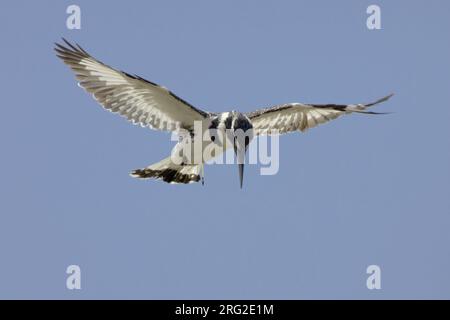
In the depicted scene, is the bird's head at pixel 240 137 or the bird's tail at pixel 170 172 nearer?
the bird's head at pixel 240 137

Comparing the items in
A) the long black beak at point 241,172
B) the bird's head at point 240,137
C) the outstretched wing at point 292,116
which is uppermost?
the outstretched wing at point 292,116

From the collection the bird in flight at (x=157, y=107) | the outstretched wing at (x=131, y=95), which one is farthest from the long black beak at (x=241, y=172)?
the outstretched wing at (x=131, y=95)

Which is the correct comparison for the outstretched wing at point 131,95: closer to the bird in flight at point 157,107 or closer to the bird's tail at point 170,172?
the bird in flight at point 157,107

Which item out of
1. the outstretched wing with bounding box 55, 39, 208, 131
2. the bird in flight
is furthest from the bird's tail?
the outstretched wing with bounding box 55, 39, 208, 131

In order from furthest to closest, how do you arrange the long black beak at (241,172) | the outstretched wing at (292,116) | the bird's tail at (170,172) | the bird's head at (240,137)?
the bird's tail at (170,172), the outstretched wing at (292,116), the bird's head at (240,137), the long black beak at (241,172)

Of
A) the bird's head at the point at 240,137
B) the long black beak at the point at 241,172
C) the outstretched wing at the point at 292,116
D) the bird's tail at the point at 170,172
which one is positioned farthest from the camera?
the bird's tail at the point at 170,172

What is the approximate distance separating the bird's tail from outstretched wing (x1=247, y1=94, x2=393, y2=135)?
1.43 meters

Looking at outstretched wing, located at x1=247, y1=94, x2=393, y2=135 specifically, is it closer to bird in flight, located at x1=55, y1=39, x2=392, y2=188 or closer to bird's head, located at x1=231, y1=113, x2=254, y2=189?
bird in flight, located at x1=55, y1=39, x2=392, y2=188

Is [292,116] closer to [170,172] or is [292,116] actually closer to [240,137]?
[240,137]

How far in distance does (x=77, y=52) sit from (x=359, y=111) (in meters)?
5.14

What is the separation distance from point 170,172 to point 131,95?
6.45ft

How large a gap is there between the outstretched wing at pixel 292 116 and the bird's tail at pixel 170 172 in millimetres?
1428

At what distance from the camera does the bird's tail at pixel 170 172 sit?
690 inches

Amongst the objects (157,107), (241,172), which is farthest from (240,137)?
(157,107)
